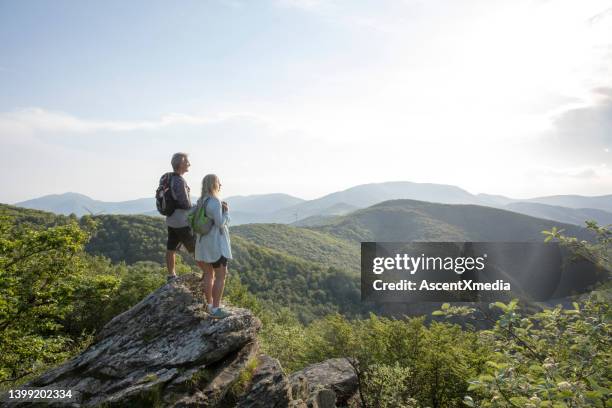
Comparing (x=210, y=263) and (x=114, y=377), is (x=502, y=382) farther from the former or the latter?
(x=114, y=377)

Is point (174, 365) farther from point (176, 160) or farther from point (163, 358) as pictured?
point (176, 160)

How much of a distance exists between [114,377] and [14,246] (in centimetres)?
1183

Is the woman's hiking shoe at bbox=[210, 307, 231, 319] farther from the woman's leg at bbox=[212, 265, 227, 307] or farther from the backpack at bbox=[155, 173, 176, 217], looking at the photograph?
the backpack at bbox=[155, 173, 176, 217]

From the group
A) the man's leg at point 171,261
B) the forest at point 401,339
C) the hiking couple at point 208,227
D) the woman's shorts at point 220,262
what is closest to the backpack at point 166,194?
the hiking couple at point 208,227

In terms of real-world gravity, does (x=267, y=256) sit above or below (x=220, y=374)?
below

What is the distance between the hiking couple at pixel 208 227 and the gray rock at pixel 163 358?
1.94 ft

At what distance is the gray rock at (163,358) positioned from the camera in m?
7.94

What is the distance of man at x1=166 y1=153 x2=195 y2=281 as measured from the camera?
9.55 meters

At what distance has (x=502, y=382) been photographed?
5.25 m

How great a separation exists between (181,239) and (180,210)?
853 mm

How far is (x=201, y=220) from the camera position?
896cm

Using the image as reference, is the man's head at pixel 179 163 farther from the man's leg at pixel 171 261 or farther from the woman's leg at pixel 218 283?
the woman's leg at pixel 218 283

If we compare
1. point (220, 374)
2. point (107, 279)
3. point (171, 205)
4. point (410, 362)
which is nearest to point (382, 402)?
point (410, 362)

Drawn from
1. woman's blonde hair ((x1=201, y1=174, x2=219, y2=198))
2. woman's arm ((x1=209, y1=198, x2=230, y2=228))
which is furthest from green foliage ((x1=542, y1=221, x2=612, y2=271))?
woman's blonde hair ((x1=201, y1=174, x2=219, y2=198))
